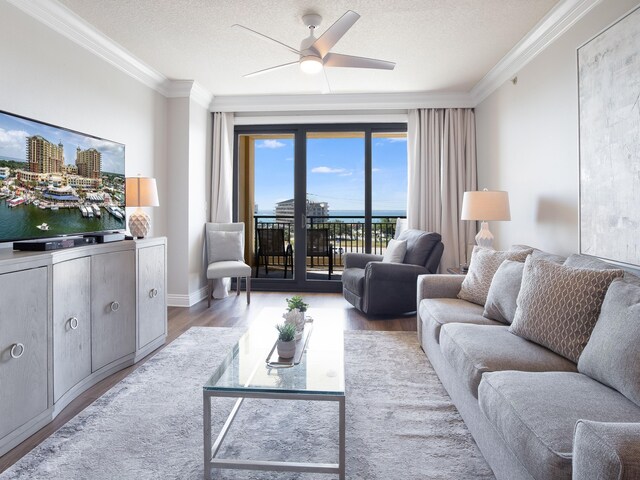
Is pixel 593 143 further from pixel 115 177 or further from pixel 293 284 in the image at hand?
pixel 293 284

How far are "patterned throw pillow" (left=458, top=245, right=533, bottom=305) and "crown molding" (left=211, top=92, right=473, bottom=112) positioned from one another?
111 inches

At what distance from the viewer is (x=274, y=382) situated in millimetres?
1757

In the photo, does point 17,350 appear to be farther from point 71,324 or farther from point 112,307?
point 112,307

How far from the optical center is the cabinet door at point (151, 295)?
3145 mm

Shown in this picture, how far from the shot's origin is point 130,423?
2.14 metres

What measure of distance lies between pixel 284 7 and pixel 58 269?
2.32 meters

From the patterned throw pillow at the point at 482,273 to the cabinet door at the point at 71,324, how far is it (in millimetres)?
2566

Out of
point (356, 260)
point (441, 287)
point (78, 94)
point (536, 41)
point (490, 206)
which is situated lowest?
point (441, 287)

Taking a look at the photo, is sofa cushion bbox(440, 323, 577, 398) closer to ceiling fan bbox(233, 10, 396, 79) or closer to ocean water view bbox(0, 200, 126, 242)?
ceiling fan bbox(233, 10, 396, 79)

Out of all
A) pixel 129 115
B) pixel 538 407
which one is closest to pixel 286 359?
pixel 538 407

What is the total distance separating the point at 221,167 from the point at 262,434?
164 inches

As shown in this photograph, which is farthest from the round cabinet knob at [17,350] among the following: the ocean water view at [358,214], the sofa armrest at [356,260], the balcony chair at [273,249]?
the ocean water view at [358,214]

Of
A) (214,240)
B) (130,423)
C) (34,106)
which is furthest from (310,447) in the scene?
(214,240)

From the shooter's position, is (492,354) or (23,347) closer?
(492,354)
